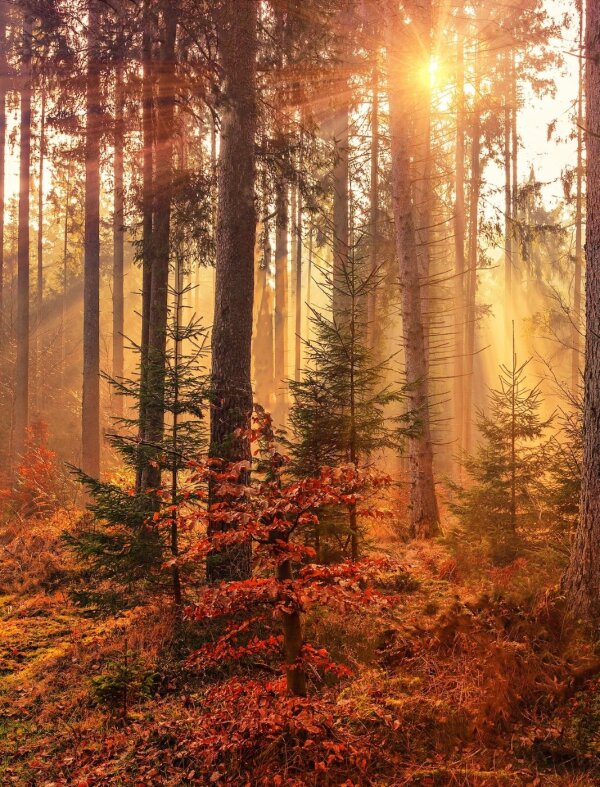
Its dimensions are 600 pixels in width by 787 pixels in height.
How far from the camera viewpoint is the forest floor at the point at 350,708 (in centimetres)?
421

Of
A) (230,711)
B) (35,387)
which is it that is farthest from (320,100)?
(35,387)

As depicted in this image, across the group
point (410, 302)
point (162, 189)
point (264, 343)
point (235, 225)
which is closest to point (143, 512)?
point (235, 225)

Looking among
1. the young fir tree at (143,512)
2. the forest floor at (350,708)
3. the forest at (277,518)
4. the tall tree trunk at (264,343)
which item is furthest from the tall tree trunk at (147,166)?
the tall tree trunk at (264,343)

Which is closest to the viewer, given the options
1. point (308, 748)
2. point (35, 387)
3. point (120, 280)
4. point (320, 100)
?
point (308, 748)

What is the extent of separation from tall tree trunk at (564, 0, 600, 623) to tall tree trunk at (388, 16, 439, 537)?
4.53 m

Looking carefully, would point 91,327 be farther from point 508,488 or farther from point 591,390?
point 591,390

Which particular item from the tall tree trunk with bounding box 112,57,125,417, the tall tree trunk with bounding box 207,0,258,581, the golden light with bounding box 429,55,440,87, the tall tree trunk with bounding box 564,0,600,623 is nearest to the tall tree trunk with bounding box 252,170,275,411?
the tall tree trunk with bounding box 112,57,125,417

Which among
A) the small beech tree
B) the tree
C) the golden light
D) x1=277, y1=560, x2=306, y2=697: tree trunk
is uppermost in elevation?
the golden light

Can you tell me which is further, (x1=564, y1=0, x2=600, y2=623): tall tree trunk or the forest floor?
(x1=564, y1=0, x2=600, y2=623): tall tree trunk

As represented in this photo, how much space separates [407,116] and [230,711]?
1023 cm

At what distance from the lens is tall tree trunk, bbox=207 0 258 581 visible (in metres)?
7.82

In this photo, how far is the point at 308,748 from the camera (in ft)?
13.8

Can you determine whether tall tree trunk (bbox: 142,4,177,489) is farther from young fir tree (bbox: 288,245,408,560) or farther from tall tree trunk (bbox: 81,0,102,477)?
tall tree trunk (bbox: 81,0,102,477)

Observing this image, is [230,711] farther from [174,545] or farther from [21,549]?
[21,549]
